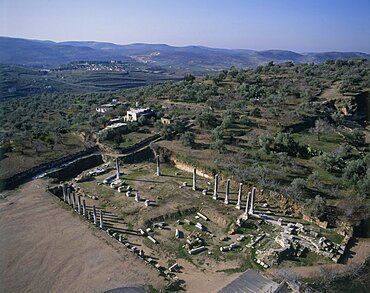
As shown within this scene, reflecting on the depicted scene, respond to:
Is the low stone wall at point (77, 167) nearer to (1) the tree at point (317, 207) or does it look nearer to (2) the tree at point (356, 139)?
(1) the tree at point (317, 207)

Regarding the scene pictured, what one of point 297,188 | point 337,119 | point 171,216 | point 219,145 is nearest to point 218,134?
point 219,145

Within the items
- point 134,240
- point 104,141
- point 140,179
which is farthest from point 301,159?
point 104,141

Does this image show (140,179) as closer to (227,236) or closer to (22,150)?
(227,236)

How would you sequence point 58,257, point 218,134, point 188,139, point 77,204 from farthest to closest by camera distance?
point 218,134 < point 188,139 < point 77,204 < point 58,257

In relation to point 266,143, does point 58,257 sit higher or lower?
lower

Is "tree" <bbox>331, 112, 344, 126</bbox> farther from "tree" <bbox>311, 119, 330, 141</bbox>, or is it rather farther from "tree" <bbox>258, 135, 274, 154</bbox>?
"tree" <bbox>258, 135, 274, 154</bbox>

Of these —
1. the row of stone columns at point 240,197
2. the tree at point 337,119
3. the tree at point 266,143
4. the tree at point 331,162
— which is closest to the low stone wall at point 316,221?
the row of stone columns at point 240,197

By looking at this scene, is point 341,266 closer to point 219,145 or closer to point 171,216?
point 171,216


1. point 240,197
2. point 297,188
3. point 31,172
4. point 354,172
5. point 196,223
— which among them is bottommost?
point 196,223

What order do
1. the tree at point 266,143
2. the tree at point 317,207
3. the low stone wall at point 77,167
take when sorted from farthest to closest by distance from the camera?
the tree at point 266,143 → the low stone wall at point 77,167 → the tree at point 317,207
